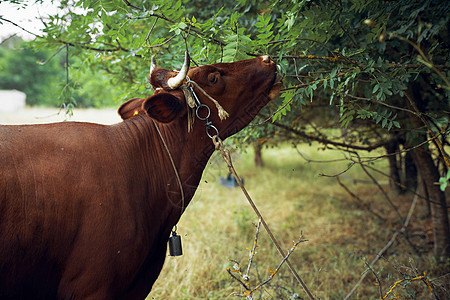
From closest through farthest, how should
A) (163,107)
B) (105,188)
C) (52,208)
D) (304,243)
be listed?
(52,208)
(105,188)
(163,107)
(304,243)

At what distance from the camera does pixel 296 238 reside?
17.7 ft

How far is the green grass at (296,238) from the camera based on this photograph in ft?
12.3

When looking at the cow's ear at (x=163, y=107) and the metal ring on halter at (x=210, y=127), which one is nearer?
the cow's ear at (x=163, y=107)

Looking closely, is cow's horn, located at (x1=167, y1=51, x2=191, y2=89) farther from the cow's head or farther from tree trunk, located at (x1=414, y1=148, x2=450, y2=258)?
tree trunk, located at (x1=414, y1=148, x2=450, y2=258)

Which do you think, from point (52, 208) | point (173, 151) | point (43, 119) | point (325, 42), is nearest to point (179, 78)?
point (173, 151)

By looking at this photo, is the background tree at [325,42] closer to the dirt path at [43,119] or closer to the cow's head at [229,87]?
the cow's head at [229,87]

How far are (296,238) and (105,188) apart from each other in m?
3.99

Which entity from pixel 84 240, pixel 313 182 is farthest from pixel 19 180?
pixel 313 182

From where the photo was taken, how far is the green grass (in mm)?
3757

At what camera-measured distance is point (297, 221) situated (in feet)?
20.2

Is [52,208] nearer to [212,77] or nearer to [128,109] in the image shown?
[128,109]

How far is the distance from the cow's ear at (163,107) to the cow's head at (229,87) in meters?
0.02

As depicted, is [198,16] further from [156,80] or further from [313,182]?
A: [313,182]

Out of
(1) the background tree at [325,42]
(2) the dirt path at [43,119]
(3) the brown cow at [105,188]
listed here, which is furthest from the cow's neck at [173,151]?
(2) the dirt path at [43,119]
